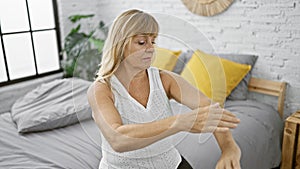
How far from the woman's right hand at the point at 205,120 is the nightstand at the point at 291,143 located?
1.21m

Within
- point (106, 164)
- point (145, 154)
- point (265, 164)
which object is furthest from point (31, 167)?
point (265, 164)

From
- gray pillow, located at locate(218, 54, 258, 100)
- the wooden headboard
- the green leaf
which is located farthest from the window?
the green leaf

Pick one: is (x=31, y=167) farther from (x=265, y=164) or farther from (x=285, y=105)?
(x=285, y=105)

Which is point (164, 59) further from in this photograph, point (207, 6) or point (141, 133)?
point (207, 6)

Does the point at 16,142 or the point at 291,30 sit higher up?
the point at 291,30

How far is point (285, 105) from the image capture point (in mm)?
2293

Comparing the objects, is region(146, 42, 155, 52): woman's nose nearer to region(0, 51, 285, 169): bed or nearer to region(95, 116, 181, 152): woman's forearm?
region(95, 116, 181, 152): woman's forearm

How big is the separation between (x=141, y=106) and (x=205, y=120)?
249mm

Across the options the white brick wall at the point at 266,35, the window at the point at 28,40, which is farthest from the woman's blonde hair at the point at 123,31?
the window at the point at 28,40

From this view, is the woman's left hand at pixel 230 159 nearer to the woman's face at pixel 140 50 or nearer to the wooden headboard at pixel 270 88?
the woman's face at pixel 140 50

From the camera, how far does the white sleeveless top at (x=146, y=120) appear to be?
38.0 inches

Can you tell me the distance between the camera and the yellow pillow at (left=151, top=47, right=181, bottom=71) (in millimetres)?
956

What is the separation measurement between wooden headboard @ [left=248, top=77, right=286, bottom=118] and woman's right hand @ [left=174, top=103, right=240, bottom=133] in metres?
1.52

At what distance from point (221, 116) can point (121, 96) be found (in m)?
0.33
